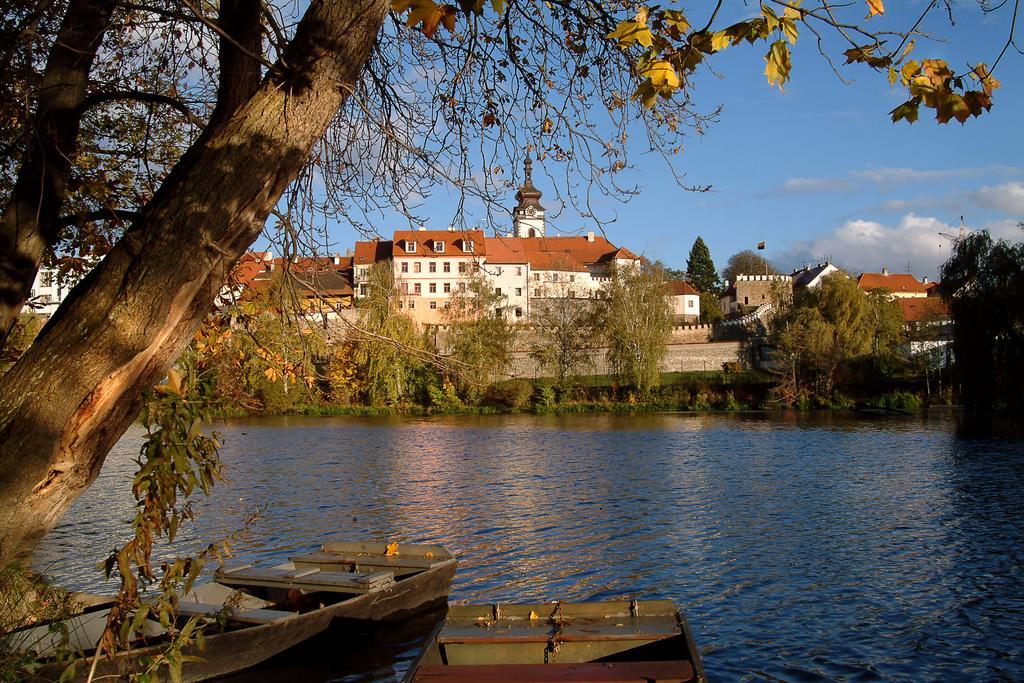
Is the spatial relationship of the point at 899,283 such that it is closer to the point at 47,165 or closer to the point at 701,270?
the point at 701,270

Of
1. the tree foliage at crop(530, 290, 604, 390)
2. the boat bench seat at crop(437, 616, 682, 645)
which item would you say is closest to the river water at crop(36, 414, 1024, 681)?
the boat bench seat at crop(437, 616, 682, 645)

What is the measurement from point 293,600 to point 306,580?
261 millimetres

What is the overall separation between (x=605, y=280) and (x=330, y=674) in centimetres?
4489

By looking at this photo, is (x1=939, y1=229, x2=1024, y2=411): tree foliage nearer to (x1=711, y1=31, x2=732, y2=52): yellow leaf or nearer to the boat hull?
the boat hull

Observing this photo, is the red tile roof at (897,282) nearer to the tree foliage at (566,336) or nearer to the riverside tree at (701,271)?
the riverside tree at (701,271)

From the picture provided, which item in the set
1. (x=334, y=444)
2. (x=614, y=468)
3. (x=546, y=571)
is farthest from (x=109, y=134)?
(x=334, y=444)

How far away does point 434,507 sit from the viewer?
18891mm

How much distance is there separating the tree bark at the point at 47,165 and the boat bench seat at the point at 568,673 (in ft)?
12.7

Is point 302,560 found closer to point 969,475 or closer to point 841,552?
point 841,552

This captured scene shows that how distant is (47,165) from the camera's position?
4.36 metres

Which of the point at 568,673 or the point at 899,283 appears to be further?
the point at 899,283

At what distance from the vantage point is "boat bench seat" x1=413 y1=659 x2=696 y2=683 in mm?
6348

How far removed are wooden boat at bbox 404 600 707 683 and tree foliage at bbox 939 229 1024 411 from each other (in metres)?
29.4

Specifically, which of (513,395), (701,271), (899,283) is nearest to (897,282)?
(899,283)
